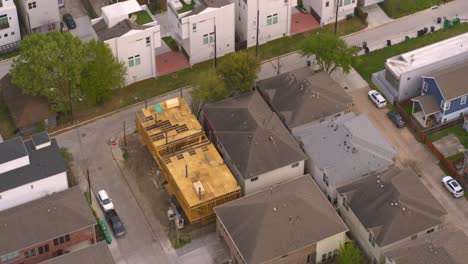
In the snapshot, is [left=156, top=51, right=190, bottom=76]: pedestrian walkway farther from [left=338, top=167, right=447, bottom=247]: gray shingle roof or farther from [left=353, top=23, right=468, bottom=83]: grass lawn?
[left=338, top=167, right=447, bottom=247]: gray shingle roof

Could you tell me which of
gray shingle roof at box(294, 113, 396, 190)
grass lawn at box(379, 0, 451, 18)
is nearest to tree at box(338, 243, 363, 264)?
gray shingle roof at box(294, 113, 396, 190)

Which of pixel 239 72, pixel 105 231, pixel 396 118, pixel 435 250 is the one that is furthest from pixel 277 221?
pixel 396 118

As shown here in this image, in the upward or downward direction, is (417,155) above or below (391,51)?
below

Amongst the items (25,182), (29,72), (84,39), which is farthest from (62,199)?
(84,39)

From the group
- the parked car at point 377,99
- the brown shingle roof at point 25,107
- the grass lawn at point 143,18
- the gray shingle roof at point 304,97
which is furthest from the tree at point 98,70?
the parked car at point 377,99

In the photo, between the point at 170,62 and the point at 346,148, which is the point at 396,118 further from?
the point at 170,62

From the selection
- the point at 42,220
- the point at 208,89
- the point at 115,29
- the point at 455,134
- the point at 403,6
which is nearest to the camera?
the point at 42,220

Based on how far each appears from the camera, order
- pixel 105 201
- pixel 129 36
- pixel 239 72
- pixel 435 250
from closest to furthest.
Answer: pixel 435 250, pixel 105 201, pixel 239 72, pixel 129 36

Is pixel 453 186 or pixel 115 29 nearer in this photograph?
pixel 453 186
